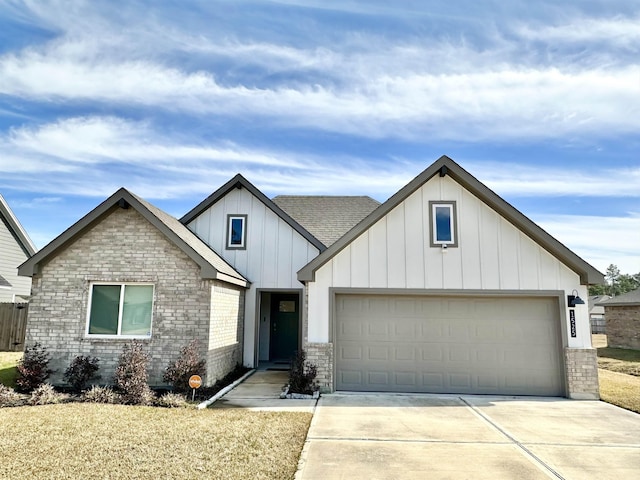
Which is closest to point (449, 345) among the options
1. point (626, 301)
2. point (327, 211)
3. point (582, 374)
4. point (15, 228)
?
point (582, 374)

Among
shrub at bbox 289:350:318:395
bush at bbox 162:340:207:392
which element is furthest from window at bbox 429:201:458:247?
bush at bbox 162:340:207:392

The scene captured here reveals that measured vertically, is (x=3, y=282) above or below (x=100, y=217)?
below

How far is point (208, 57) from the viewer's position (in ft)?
34.8

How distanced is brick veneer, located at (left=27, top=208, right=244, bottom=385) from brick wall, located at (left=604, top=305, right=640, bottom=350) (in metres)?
22.7

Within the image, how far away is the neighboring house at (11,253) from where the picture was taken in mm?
19500

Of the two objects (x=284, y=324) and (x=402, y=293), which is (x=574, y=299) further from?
(x=284, y=324)

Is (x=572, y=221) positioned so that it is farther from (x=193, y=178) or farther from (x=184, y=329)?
A: (x=184, y=329)

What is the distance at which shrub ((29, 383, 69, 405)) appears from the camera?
8.23m

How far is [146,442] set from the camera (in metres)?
5.94

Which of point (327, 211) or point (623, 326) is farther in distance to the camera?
point (623, 326)

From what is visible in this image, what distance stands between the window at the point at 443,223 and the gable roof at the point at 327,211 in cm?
570

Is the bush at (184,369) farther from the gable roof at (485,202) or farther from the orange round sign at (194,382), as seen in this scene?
the gable roof at (485,202)

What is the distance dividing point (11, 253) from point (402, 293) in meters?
19.8

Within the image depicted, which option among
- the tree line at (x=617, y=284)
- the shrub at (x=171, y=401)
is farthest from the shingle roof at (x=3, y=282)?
the tree line at (x=617, y=284)
